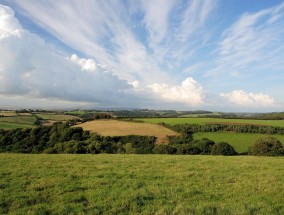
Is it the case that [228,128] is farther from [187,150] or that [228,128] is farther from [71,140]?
[71,140]

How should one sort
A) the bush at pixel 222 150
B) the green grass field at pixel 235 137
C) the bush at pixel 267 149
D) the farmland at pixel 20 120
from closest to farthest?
the bush at pixel 267 149 → the bush at pixel 222 150 → the green grass field at pixel 235 137 → the farmland at pixel 20 120

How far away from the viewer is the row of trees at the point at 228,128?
82562mm

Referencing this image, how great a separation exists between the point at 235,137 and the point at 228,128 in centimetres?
870

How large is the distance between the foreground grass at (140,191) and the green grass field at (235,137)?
57402 millimetres

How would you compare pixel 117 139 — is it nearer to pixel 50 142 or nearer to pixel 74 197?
pixel 50 142

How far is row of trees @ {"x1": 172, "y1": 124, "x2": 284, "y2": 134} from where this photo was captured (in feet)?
271

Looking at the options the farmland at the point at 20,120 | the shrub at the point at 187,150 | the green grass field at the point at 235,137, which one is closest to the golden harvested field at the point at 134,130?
the green grass field at the point at 235,137

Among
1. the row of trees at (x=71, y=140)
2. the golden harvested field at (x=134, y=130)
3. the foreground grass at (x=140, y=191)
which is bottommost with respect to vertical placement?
the row of trees at (x=71, y=140)

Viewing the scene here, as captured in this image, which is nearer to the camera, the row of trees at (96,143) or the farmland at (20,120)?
the row of trees at (96,143)

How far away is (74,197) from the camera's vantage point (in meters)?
9.52

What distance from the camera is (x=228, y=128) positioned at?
286 ft

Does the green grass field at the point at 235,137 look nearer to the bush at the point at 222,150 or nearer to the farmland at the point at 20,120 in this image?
the bush at the point at 222,150

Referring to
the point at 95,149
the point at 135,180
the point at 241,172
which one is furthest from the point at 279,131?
the point at 135,180

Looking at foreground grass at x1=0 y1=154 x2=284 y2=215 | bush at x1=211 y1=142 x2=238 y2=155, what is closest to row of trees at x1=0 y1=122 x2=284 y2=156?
bush at x1=211 y1=142 x2=238 y2=155
